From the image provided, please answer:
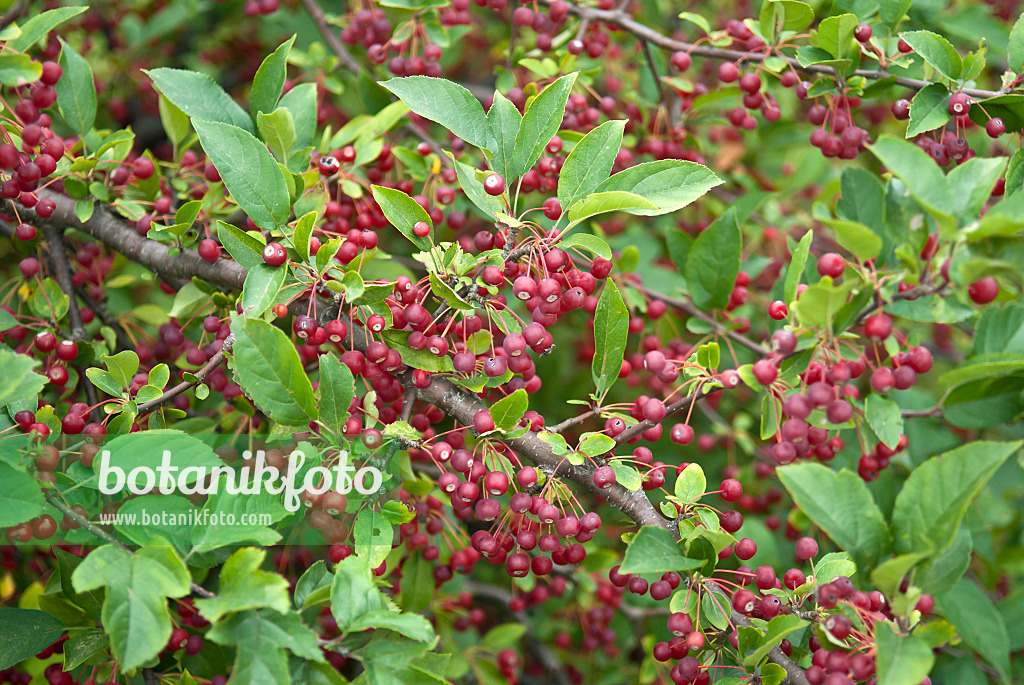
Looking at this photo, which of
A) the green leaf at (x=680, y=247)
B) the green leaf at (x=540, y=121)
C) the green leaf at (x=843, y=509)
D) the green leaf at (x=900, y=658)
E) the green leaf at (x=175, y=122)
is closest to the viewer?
the green leaf at (x=900, y=658)

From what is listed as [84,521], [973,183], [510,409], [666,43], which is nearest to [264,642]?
[84,521]

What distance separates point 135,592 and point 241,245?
0.62 meters

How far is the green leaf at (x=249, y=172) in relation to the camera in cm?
130

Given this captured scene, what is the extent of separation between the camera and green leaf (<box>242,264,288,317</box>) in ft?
3.99

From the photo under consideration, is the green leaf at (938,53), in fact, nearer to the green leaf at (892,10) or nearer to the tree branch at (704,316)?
the green leaf at (892,10)

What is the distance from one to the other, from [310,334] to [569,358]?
1.80 m

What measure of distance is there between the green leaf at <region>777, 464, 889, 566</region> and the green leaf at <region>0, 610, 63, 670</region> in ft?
4.30

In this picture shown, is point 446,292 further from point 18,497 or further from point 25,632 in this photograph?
point 25,632

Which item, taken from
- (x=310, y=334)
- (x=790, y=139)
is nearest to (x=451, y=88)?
(x=310, y=334)

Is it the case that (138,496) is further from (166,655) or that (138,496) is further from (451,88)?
(451,88)

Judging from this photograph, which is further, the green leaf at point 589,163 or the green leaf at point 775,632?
the green leaf at point 589,163

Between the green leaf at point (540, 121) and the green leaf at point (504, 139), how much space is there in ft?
0.05

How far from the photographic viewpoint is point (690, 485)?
1.31m

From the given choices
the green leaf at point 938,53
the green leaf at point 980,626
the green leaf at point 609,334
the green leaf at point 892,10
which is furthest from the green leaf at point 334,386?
the green leaf at point 892,10
